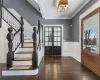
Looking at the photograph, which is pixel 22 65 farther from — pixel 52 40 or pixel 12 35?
pixel 52 40

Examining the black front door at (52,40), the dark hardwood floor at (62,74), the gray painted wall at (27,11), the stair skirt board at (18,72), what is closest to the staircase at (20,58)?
Result: the stair skirt board at (18,72)

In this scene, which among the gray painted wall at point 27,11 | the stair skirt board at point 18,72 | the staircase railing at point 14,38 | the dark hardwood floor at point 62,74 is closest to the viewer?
the dark hardwood floor at point 62,74

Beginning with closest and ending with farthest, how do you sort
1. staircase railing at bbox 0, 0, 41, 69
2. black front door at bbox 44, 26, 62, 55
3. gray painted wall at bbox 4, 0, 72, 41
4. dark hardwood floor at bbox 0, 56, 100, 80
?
1. dark hardwood floor at bbox 0, 56, 100, 80
2. staircase railing at bbox 0, 0, 41, 69
3. gray painted wall at bbox 4, 0, 72, 41
4. black front door at bbox 44, 26, 62, 55

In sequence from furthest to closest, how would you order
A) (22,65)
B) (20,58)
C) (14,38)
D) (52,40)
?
(52,40)
(14,38)
(20,58)
(22,65)

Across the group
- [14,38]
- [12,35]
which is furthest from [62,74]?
[14,38]

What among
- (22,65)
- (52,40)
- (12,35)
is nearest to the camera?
(12,35)

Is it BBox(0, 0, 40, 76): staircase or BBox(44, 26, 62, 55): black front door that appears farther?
BBox(44, 26, 62, 55): black front door

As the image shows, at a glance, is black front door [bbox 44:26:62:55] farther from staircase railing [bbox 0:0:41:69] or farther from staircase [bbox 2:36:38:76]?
staircase [bbox 2:36:38:76]

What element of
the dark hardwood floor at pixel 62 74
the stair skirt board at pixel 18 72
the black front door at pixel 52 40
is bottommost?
the dark hardwood floor at pixel 62 74

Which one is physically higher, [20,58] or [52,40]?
[52,40]

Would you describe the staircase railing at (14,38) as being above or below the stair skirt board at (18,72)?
above

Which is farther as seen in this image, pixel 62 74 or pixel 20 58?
pixel 20 58

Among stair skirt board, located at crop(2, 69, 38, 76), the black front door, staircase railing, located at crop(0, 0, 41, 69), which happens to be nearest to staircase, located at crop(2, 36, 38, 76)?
stair skirt board, located at crop(2, 69, 38, 76)

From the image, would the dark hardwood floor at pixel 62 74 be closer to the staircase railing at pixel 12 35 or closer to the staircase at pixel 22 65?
the staircase at pixel 22 65
